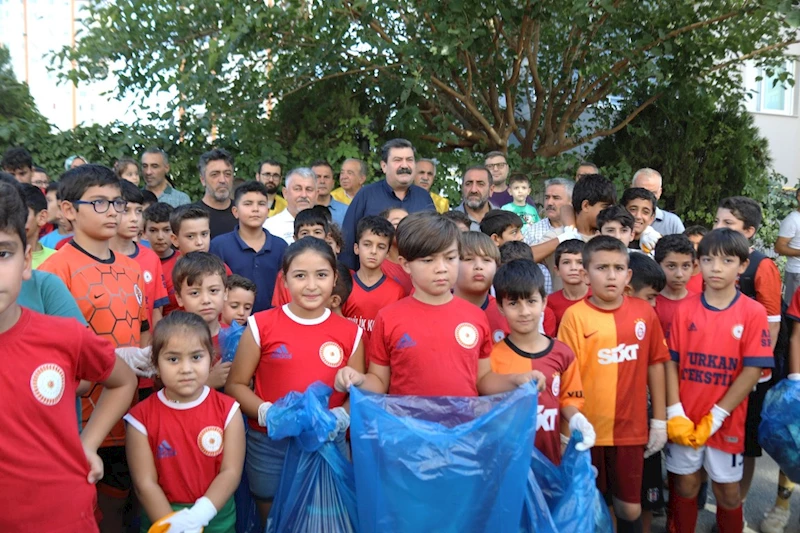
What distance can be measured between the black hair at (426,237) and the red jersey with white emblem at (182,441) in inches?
40.4

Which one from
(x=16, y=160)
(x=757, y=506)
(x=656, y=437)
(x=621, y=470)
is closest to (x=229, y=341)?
(x=621, y=470)

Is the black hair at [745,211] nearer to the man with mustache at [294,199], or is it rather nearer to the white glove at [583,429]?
the white glove at [583,429]

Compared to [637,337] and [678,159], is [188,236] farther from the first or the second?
[678,159]

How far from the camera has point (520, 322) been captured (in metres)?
3.16

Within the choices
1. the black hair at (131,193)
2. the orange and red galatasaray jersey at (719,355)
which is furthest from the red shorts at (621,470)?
the black hair at (131,193)

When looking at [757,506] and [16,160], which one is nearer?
[757,506]

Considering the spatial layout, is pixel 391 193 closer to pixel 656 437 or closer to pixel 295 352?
pixel 295 352

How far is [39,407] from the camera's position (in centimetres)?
198

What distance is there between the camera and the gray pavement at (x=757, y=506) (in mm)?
3983

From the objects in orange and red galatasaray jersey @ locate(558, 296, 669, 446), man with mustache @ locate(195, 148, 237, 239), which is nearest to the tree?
man with mustache @ locate(195, 148, 237, 239)

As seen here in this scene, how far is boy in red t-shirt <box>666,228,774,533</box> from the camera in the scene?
3416mm

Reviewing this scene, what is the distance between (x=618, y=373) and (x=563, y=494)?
0.91m

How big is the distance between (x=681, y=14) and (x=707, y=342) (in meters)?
5.73

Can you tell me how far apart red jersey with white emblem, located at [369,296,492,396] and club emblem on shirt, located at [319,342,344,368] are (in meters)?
0.15
